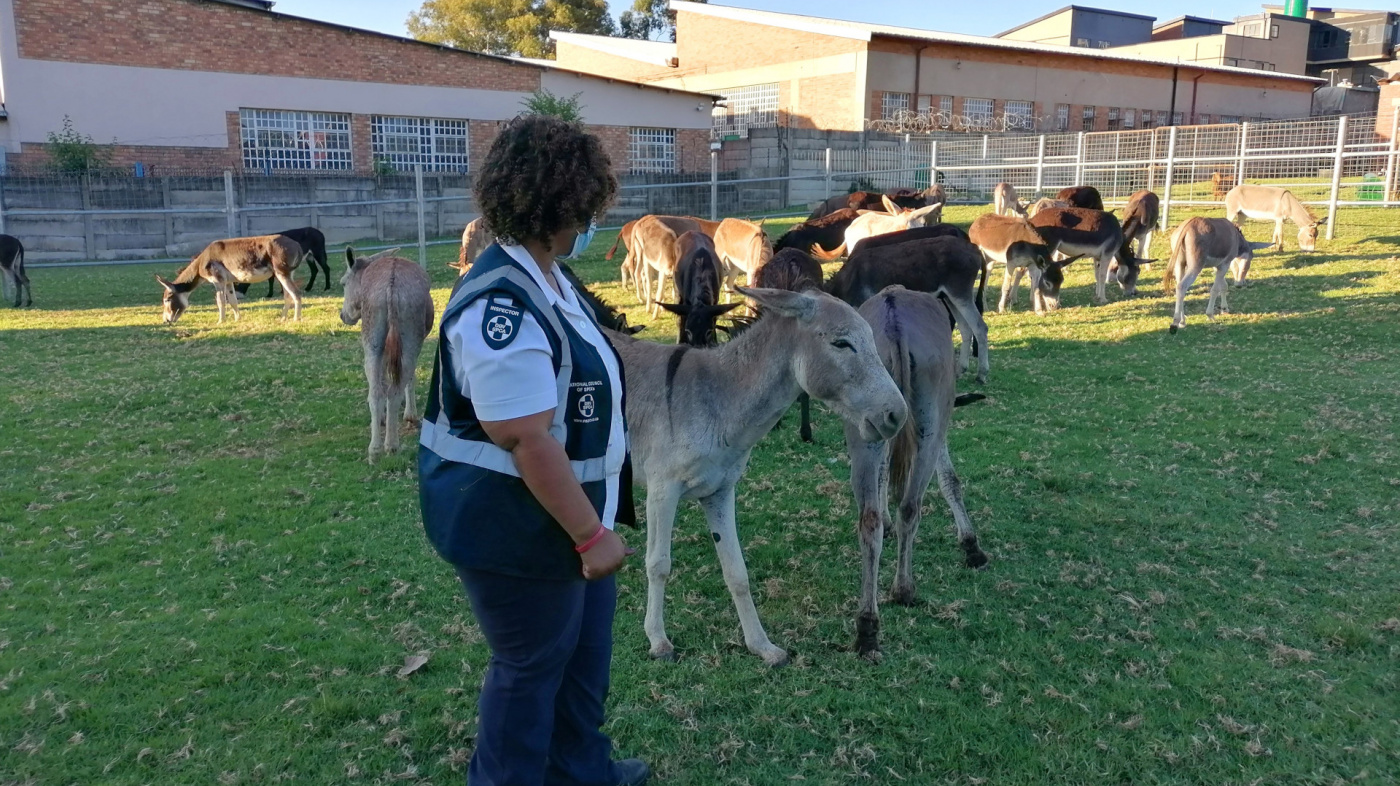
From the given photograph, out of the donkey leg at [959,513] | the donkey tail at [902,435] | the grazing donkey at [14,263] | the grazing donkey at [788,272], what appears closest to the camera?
the donkey tail at [902,435]

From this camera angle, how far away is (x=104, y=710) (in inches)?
149

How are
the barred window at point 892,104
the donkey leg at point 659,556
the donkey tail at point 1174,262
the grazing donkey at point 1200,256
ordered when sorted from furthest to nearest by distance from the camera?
the barred window at point 892,104 → the donkey tail at point 1174,262 → the grazing donkey at point 1200,256 → the donkey leg at point 659,556

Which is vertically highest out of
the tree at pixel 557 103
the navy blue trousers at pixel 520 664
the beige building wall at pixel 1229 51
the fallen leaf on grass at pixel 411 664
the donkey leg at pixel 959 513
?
the beige building wall at pixel 1229 51

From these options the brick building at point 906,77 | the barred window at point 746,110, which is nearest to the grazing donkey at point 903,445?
the brick building at point 906,77

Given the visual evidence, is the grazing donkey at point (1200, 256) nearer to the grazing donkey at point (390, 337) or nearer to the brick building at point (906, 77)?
the grazing donkey at point (390, 337)

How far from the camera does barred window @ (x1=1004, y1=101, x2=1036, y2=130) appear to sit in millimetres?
39500

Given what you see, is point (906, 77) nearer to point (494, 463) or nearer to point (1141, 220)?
point (1141, 220)

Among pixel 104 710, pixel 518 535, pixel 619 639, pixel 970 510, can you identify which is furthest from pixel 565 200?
pixel 970 510

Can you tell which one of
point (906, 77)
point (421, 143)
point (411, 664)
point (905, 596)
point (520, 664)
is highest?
point (906, 77)

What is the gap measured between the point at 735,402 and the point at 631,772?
1.49 m

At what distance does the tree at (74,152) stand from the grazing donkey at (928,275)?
880 inches

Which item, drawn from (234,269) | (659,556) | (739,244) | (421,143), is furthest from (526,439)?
(421,143)

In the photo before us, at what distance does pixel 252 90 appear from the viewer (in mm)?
28219

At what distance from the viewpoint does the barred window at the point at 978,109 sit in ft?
126
